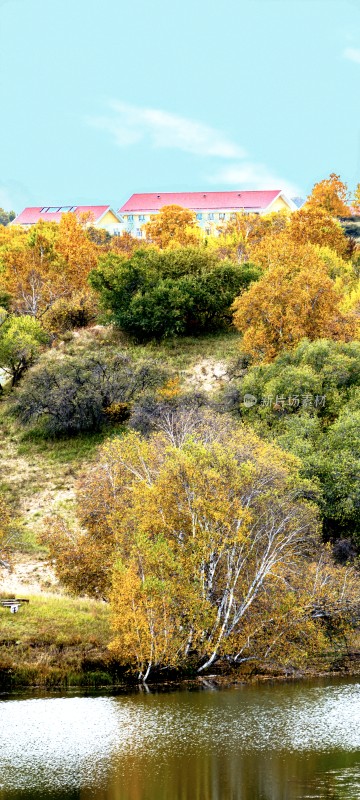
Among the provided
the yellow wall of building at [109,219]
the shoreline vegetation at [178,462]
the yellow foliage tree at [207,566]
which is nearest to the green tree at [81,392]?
the shoreline vegetation at [178,462]

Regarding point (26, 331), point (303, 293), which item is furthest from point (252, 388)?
point (26, 331)

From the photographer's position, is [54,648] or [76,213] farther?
[76,213]

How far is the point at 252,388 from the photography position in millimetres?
59688

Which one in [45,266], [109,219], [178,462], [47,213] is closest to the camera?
[178,462]

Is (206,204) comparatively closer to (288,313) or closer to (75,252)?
(75,252)

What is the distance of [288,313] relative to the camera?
6328cm

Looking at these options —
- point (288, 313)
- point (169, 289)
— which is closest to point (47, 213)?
Answer: point (169, 289)

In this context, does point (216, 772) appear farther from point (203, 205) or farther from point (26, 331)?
point (203, 205)

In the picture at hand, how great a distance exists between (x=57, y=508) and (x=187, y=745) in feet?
97.3

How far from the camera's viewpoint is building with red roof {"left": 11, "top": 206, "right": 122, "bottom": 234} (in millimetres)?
160000

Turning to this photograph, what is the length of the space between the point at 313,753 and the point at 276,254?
153 feet

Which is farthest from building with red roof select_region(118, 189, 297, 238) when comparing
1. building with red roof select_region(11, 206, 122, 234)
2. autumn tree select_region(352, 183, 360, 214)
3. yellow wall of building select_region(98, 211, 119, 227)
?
autumn tree select_region(352, 183, 360, 214)

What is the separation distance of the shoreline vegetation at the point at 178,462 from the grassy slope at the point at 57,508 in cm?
10

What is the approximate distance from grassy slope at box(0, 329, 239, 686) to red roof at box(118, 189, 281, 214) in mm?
80576
